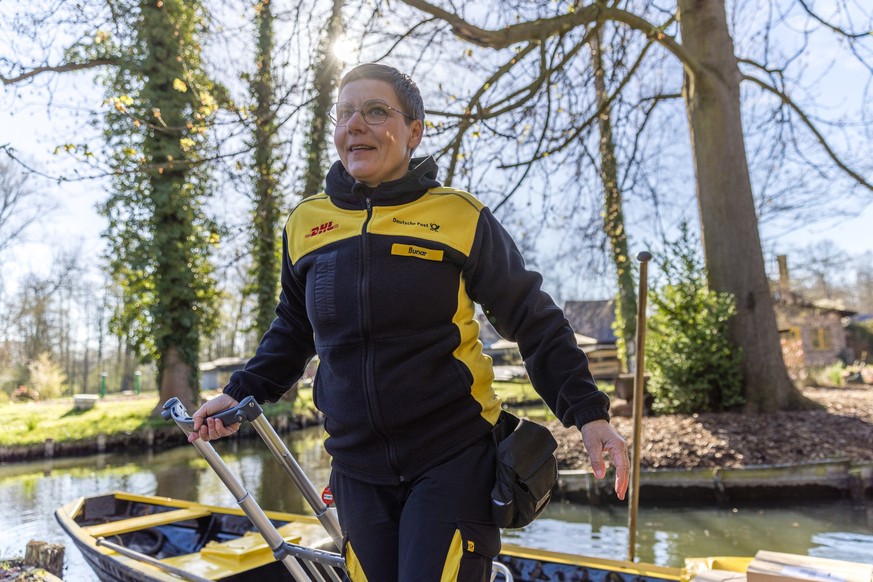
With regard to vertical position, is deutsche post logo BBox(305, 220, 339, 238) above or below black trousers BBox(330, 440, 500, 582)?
above

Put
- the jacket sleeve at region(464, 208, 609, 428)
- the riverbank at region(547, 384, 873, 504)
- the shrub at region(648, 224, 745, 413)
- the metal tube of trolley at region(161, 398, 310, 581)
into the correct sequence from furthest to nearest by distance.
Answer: the shrub at region(648, 224, 745, 413) → the riverbank at region(547, 384, 873, 504) → the metal tube of trolley at region(161, 398, 310, 581) → the jacket sleeve at region(464, 208, 609, 428)

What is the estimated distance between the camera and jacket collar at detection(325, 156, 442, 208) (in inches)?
71.7

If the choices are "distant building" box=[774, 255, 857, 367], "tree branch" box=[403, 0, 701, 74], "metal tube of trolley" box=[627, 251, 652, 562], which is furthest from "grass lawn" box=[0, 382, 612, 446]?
"distant building" box=[774, 255, 857, 367]

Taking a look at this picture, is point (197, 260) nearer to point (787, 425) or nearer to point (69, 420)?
point (69, 420)

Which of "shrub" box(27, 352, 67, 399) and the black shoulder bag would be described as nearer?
the black shoulder bag

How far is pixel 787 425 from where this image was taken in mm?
8617

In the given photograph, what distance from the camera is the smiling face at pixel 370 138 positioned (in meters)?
1.83

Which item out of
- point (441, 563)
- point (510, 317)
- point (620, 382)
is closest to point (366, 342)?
point (510, 317)

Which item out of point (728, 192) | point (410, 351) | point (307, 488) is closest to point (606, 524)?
point (728, 192)

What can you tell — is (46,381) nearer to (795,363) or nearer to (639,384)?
(795,363)

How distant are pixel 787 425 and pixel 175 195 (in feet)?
46.1

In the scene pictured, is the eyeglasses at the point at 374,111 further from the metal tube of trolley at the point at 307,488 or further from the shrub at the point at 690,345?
the shrub at the point at 690,345

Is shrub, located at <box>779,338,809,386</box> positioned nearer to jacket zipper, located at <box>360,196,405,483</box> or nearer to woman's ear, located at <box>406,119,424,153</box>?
woman's ear, located at <box>406,119,424,153</box>

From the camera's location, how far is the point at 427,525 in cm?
155
